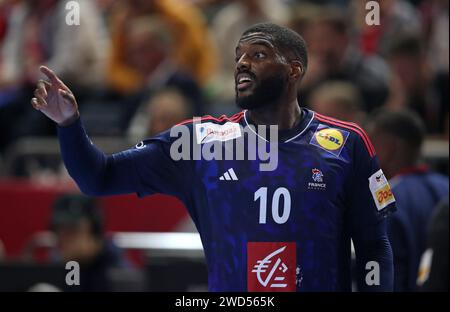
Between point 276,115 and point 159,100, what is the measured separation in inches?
163

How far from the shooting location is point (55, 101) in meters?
4.51

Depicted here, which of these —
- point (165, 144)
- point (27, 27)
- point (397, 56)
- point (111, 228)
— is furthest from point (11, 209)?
point (165, 144)

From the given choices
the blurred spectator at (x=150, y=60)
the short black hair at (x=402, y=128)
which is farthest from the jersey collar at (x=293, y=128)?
the blurred spectator at (x=150, y=60)

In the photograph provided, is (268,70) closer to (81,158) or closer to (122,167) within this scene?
(122,167)

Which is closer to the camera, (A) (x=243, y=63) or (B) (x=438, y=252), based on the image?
(A) (x=243, y=63)

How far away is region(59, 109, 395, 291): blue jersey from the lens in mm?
4590

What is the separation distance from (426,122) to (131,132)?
8.25ft

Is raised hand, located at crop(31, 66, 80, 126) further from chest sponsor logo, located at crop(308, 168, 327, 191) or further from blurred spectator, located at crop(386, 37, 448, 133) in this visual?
blurred spectator, located at crop(386, 37, 448, 133)

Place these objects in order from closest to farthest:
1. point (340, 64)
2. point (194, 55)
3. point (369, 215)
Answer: point (369, 215) < point (340, 64) < point (194, 55)

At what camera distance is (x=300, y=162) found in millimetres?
4684

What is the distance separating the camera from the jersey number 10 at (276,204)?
4.59 meters

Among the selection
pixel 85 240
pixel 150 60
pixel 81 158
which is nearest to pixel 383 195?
pixel 81 158

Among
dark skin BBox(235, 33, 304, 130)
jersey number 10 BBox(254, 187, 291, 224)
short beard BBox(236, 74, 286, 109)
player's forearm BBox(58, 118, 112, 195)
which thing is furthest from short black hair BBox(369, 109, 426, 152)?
player's forearm BBox(58, 118, 112, 195)
